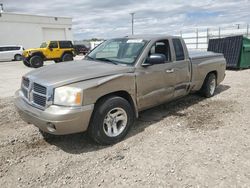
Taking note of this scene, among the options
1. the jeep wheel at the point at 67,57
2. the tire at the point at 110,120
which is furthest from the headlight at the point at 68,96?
the jeep wheel at the point at 67,57

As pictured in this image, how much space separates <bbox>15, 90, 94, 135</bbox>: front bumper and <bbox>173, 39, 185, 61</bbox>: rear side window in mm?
2406

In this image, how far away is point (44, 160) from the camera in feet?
10.8

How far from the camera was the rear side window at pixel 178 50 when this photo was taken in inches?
189

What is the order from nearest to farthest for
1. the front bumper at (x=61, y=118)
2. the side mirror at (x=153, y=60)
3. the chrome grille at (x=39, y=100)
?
the front bumper at (x=61, y=118), the chrome grille at (x=39, y=100), the side mirror at (x=153, y=60)

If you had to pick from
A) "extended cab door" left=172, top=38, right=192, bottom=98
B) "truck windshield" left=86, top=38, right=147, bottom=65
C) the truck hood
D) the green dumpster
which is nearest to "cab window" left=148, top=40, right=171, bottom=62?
"extended cab door" left=172, top=38, right=192, bottom=98

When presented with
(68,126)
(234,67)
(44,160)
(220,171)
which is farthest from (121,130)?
(234,67)

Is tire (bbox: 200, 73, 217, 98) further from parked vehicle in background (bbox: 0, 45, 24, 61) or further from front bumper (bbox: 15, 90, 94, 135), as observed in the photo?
parked vehicle in background (bbox: 0, 45, 24, 61)

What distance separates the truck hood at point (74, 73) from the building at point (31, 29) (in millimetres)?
29370

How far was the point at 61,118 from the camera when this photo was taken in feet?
10.00

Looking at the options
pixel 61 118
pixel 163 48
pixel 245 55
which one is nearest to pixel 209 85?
pixel 163 48

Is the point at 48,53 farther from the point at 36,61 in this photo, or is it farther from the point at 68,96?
the point at 68,96

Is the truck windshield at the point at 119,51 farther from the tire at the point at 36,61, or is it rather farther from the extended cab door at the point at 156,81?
the tire at the point at 36,61

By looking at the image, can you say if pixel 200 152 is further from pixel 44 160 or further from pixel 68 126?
pixel 44 160

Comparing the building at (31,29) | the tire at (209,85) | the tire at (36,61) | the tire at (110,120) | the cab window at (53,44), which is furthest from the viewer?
the building at (31,29)
